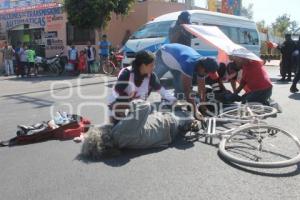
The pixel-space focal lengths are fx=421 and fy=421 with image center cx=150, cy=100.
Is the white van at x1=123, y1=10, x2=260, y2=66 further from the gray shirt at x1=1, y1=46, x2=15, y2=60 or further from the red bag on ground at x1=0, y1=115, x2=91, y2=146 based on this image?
the gray shirt at x1=1, y1=46, x2=15, y2=60

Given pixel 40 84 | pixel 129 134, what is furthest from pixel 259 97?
pixel 40 84

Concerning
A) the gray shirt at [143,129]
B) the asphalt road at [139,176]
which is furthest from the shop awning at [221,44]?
the gray shirt at [143,129]

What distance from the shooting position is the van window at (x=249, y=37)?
54.6 ft

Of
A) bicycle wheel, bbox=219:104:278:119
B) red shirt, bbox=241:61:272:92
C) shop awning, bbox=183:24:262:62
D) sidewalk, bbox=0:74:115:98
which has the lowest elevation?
sidewalk, bbox=0:74:115:98

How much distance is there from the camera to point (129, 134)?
522 cm

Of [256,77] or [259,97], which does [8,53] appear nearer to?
[256,77]

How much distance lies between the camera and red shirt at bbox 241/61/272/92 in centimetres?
742

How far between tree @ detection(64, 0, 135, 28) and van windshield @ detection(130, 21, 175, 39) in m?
6.50

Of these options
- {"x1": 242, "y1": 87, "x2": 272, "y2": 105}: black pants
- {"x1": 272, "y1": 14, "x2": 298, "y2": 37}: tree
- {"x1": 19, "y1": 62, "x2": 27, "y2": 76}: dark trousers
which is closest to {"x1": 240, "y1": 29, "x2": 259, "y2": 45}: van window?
{"x1": 242, "y1": 87, "x2": 272, "y2": 105}: black pants

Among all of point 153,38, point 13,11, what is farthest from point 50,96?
point 13,11

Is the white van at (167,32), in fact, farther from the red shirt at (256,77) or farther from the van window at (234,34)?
the red shirt at (256,77)

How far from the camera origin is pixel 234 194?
4.02 m

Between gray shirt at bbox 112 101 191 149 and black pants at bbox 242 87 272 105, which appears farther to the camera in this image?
black pants at bbox 242 87 272 105

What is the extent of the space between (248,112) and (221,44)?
2.20 metres
